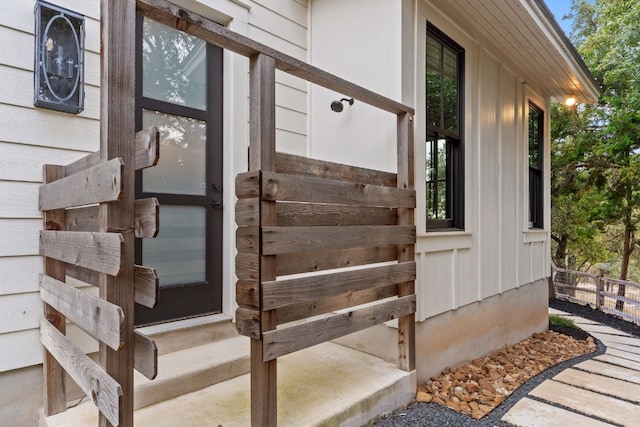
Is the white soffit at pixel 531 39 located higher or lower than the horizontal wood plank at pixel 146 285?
higher

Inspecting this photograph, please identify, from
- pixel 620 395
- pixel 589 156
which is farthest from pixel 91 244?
pixel 589 156

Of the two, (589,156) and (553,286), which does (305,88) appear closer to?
(589,156)

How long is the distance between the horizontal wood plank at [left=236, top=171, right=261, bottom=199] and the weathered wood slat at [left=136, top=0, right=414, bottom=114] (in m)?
0.56

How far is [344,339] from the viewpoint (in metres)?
2.97

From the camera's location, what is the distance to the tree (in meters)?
6.61

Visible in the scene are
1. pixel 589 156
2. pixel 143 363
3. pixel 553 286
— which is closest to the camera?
pixel 143 363

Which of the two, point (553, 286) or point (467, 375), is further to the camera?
point (553, 286)

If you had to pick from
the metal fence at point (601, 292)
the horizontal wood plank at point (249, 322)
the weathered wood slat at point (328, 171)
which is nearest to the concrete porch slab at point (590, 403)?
the weathered wood slat at point (328, 171)

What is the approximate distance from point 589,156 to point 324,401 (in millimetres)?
8703

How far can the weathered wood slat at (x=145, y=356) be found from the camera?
1.23 m

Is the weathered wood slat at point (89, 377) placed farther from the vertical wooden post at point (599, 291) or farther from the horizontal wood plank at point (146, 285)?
the vertical wooden post at point (599, 291)

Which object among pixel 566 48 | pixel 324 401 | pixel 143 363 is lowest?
pixel 324 401

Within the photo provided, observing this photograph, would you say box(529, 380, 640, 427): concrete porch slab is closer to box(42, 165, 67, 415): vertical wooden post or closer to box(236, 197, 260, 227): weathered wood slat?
box(236, 197, 260, 227): weathered wood slat

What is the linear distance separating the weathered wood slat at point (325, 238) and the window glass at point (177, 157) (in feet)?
3.51
